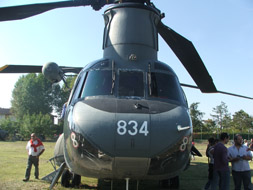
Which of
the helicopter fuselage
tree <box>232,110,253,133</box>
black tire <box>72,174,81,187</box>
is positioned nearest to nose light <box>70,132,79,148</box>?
the helicopter fuselage

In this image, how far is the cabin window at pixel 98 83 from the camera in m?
4.83

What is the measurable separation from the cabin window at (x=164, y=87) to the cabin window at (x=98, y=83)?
0.79m

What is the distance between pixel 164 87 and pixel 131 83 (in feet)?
2.10

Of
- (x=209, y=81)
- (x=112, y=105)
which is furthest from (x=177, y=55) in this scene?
(x=112, y=105)

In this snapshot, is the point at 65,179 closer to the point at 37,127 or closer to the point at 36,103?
the point at 37,127

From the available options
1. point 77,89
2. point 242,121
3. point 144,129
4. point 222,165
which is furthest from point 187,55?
point 242,121

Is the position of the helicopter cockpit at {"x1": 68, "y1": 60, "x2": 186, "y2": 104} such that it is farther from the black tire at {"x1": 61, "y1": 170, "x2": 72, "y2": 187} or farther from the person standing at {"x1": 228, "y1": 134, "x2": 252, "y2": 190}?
the black tire at {"x1": 61, "y1": 170, "x2": 72, "y2": 187}

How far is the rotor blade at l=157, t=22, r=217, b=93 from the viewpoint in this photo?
6.57m

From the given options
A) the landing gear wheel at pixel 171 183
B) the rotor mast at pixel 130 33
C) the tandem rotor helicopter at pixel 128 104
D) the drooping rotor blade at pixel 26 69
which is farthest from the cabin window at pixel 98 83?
the landing gear wheel at pixel 171 183

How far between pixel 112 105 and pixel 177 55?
361cm

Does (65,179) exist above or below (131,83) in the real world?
below

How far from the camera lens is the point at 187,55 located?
6879 millimetres

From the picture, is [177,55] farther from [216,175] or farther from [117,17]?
[216,175]

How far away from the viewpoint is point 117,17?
20.4 feet
